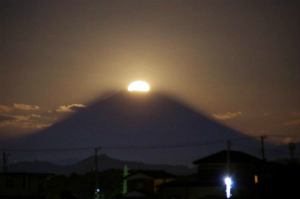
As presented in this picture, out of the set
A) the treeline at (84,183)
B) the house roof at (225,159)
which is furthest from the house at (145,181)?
the treeline at (84,183)

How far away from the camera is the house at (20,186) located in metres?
54.5

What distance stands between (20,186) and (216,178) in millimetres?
24189

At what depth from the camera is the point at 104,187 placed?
85.9m

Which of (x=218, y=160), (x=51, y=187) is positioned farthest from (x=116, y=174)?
(x=218, y=160)

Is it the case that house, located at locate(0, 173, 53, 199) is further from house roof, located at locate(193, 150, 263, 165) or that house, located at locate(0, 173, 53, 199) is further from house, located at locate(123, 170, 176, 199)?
house roof, located at locate(193, 150, 263, 165)

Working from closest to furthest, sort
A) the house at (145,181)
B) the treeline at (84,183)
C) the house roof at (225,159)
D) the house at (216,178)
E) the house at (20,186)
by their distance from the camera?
the house at (216,178) < the house at (20,186) < the house roof at (225,159) < the house at (145,181) < the treeline at (84,183)

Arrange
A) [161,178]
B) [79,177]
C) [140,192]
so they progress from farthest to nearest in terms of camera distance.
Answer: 1. [79,177]
2. [161,178]
3. [140,192]

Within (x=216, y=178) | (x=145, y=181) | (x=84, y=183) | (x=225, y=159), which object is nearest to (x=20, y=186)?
(x=145, y=181)

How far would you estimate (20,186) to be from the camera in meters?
55.3

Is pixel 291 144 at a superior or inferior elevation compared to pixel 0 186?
superior

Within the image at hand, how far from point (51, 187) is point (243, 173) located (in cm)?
4309

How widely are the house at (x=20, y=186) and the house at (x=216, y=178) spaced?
53.1ft

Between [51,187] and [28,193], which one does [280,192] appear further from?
[51,187]

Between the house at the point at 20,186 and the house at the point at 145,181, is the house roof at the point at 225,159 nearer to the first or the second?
the house at the point at 145,181
